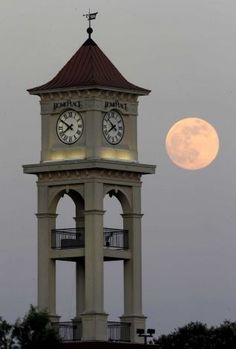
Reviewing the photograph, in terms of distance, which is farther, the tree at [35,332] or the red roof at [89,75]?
the red roof at [89,75]

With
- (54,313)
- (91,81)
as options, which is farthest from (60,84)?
(54,313)

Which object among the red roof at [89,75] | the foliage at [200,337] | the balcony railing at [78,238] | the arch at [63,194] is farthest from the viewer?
the foliage at [200,337]

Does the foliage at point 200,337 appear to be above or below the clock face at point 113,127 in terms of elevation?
below

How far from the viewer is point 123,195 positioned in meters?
134

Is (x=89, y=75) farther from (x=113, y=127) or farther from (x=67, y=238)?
(x=67, y=238)

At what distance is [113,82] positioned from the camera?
134 metres

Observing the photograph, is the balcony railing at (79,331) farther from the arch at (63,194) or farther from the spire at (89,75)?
the spire at (89,75)

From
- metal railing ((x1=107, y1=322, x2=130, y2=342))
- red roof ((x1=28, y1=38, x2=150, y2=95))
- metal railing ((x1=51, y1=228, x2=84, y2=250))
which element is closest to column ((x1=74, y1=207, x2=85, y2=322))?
metal railing ((x1=51, y1=228, x2=84, y2=250))

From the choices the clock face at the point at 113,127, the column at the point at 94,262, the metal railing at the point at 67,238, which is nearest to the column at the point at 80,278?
the metal railing at the point at 67,238

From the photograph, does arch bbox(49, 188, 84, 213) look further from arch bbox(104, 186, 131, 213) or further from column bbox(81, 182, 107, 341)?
arch bbox(104, 186, 131, 213)

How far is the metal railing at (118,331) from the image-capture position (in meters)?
133

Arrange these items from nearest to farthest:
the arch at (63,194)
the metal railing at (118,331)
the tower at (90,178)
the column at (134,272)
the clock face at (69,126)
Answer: the tower at (90,178), the metal railing at (118,331), the clock face at (69,126), the arch at (63,194), the column at (134,272)

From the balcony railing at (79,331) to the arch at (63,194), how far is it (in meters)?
5.89

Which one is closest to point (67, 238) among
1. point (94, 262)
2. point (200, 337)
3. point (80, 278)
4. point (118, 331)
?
point (80, 278)
